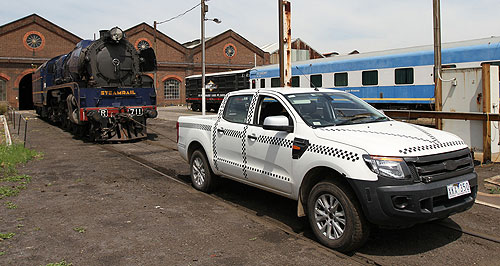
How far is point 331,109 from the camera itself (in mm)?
5453

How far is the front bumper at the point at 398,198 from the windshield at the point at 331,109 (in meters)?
1.20

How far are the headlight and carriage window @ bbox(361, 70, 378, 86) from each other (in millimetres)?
15613

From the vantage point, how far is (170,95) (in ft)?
165

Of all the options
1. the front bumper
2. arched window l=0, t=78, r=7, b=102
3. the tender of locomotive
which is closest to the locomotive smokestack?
the tender of locomotive

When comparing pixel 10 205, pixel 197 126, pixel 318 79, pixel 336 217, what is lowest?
pixel 10 205

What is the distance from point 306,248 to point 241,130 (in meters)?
2.09

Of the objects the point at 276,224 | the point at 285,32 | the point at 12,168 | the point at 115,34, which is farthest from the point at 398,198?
the point at 115,34

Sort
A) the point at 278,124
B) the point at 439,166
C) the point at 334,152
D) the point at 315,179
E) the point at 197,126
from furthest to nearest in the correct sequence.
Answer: the point at 197,126 < the point at 278,124 < the point at 315,179 < the point at 334,152 < the point at 439,166

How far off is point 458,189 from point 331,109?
1.81 metres

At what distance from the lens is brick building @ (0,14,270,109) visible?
136 feet

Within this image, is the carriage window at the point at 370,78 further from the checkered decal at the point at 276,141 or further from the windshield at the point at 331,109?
the checkered decal at the point at 276,141

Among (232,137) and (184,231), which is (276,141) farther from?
(184,231)

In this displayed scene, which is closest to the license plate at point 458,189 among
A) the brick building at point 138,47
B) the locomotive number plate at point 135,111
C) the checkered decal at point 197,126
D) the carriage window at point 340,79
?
the checkered decal at point 197,126

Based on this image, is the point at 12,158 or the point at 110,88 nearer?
the point at 12,158
